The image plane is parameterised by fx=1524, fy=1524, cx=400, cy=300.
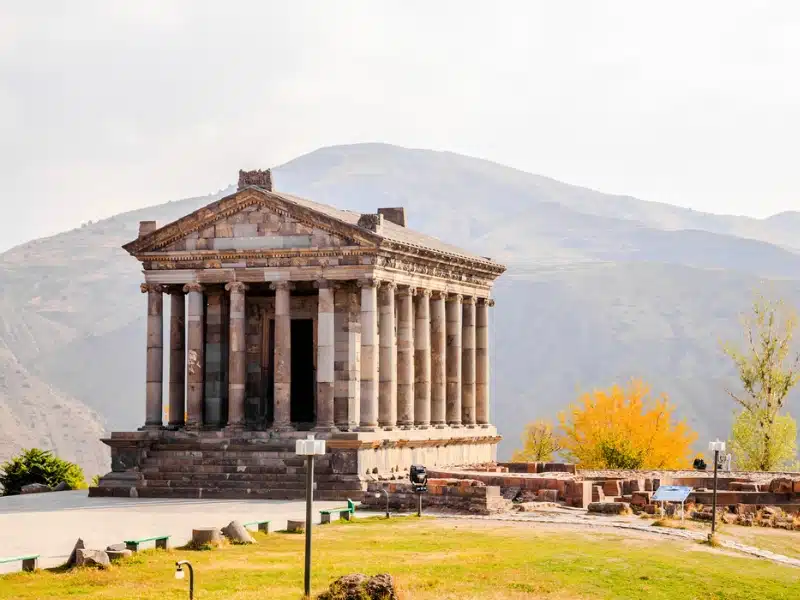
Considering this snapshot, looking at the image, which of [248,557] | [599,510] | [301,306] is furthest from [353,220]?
[248,557]

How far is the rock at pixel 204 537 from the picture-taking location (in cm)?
3753

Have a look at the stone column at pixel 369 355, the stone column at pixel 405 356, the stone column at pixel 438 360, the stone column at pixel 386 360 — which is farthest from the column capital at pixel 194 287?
the stone column at pixel 438 360

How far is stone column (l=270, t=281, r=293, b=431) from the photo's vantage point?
59.0 meters

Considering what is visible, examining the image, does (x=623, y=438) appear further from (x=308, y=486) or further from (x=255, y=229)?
(x=308, y=486)

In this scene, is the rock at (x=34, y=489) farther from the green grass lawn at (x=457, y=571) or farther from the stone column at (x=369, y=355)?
the green grass lawn at (x=457, y=571)

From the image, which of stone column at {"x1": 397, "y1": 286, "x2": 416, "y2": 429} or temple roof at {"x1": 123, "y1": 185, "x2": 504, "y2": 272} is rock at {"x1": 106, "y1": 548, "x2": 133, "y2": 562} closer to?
temple roof at {"x1": 123, "y1": 185, "x2": 504, "y2": 272}

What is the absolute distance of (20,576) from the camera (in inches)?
1289

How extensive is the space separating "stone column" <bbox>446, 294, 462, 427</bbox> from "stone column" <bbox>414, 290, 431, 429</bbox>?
3.50 meters

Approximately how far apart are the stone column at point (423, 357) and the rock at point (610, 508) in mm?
15738

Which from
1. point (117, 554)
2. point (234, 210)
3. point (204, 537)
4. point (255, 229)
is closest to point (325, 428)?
point (255, 229)

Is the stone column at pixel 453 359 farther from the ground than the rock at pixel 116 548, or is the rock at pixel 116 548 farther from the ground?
the stone column at pixel 453 359

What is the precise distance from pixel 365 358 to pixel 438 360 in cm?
907

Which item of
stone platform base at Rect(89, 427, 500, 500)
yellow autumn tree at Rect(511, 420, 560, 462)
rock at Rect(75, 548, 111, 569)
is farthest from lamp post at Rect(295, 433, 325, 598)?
yellow autumn tree at Rect(511, 420, 560, 462)

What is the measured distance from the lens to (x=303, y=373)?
212 ft
